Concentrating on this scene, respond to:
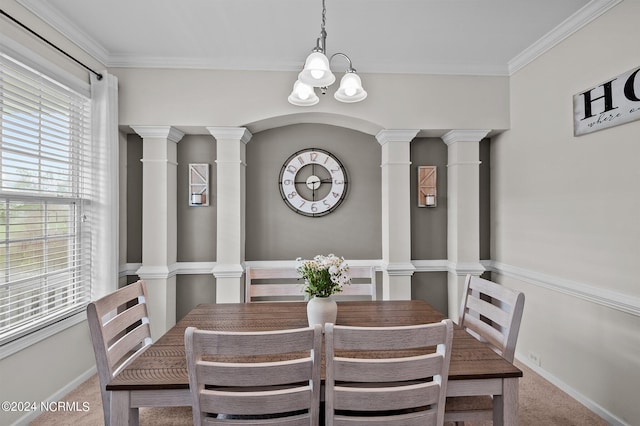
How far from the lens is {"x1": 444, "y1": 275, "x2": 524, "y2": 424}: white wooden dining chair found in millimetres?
1413

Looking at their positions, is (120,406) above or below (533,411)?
above

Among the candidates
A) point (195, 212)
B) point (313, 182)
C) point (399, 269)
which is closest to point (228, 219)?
point (195, 212)

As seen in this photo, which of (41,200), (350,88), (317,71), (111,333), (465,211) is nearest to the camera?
(111,333)

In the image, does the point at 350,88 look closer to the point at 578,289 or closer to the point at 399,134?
the point at 399,134

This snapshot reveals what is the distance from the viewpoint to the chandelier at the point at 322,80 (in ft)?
5.44

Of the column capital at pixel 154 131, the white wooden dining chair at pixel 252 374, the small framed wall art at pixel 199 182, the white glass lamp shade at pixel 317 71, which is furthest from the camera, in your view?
the small framed wall art at pixel 199 182

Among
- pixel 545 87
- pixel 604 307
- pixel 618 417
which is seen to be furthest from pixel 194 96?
pixel 618 417

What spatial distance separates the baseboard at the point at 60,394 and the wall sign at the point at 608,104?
397 cm

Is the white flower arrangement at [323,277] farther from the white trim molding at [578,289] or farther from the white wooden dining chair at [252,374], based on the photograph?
the white trim molding at [578,289]

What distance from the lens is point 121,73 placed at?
118 inches

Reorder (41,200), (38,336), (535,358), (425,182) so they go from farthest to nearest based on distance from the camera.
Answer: (425,182) < (535,358) < (41,200) < (38,336)

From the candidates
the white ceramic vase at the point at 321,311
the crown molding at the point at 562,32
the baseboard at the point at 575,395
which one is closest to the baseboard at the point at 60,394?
the white ceramic vase at the point at 321,311

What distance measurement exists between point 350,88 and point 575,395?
257cm

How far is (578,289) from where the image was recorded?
2.35 metres
